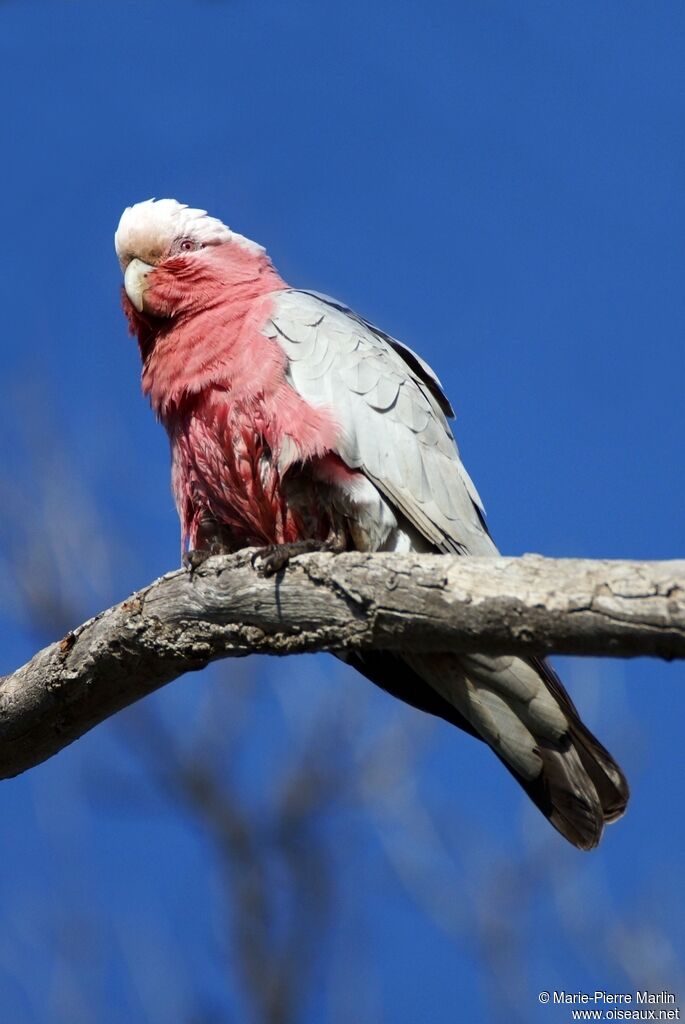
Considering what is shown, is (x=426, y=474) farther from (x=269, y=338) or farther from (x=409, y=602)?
(x=409, y=602)

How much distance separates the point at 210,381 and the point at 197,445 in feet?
1.07

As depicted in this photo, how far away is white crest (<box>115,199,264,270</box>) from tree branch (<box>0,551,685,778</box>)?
2.42 metres

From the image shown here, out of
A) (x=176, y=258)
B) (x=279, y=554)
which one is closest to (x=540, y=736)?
(x=279, y=554)

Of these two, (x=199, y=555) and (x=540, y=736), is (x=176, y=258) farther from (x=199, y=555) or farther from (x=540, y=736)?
(x=540, y=736)

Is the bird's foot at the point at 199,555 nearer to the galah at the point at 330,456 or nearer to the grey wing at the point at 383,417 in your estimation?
the galah at the point at 330,456

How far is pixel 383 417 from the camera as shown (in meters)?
5.75


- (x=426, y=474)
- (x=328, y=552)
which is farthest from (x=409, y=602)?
(x=426, y=474)

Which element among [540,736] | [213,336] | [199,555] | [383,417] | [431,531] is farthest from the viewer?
[213,336]

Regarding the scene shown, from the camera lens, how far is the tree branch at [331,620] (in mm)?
3654

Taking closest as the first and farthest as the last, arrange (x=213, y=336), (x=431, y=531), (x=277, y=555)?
(x=277, y=555) → (x=431, y=531) → (x=213, y=336)

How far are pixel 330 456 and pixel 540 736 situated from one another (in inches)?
64.0

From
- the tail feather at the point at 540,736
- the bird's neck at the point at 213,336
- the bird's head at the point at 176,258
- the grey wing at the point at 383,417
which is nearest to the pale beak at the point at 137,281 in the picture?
A: the bird's head at the point at 176,258

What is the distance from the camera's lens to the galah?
544cm

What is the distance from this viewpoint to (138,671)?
489 cm
